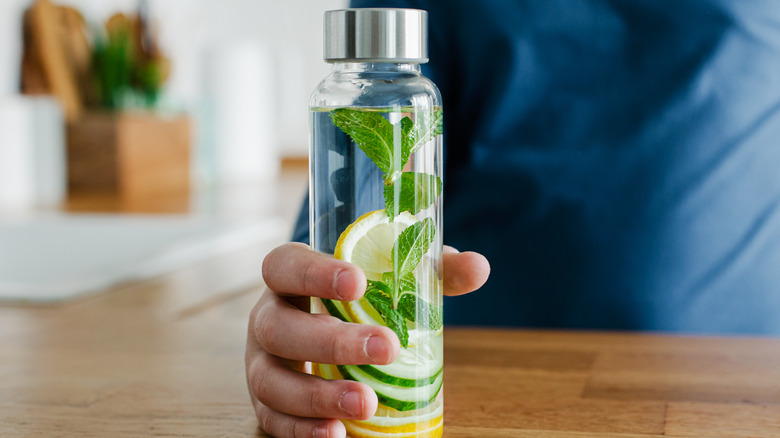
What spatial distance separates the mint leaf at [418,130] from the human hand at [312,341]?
67 mm

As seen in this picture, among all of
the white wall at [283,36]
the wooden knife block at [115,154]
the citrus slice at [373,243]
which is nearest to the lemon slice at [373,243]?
the citrus slice at [373,243]

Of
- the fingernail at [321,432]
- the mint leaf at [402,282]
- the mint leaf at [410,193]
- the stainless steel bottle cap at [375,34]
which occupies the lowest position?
the fingernail at [321,432]

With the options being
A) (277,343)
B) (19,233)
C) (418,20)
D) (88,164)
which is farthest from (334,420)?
(88,164)

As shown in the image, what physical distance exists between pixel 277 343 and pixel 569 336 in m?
0.39

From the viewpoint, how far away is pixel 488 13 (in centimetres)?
92

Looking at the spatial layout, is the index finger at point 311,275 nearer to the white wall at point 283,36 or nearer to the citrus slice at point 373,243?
the citrus slice at point 373,243

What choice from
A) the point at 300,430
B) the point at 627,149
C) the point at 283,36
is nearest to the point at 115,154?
the point at 283,36

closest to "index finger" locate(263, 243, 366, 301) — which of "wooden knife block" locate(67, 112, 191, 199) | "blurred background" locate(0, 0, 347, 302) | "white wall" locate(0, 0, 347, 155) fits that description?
"blurred background" locate(0, 0, 347, 302)

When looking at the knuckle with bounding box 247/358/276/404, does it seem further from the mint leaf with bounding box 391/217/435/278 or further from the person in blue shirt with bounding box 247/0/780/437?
the person in blue shirt with bounding box 247/0/780/437

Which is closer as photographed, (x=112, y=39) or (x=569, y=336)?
(x=569, y=336)

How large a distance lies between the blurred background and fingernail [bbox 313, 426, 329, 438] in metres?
0.86

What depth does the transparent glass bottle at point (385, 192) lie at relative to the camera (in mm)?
456

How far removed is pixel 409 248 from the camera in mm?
460

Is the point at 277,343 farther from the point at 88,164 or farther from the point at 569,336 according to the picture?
the point at 88,164
